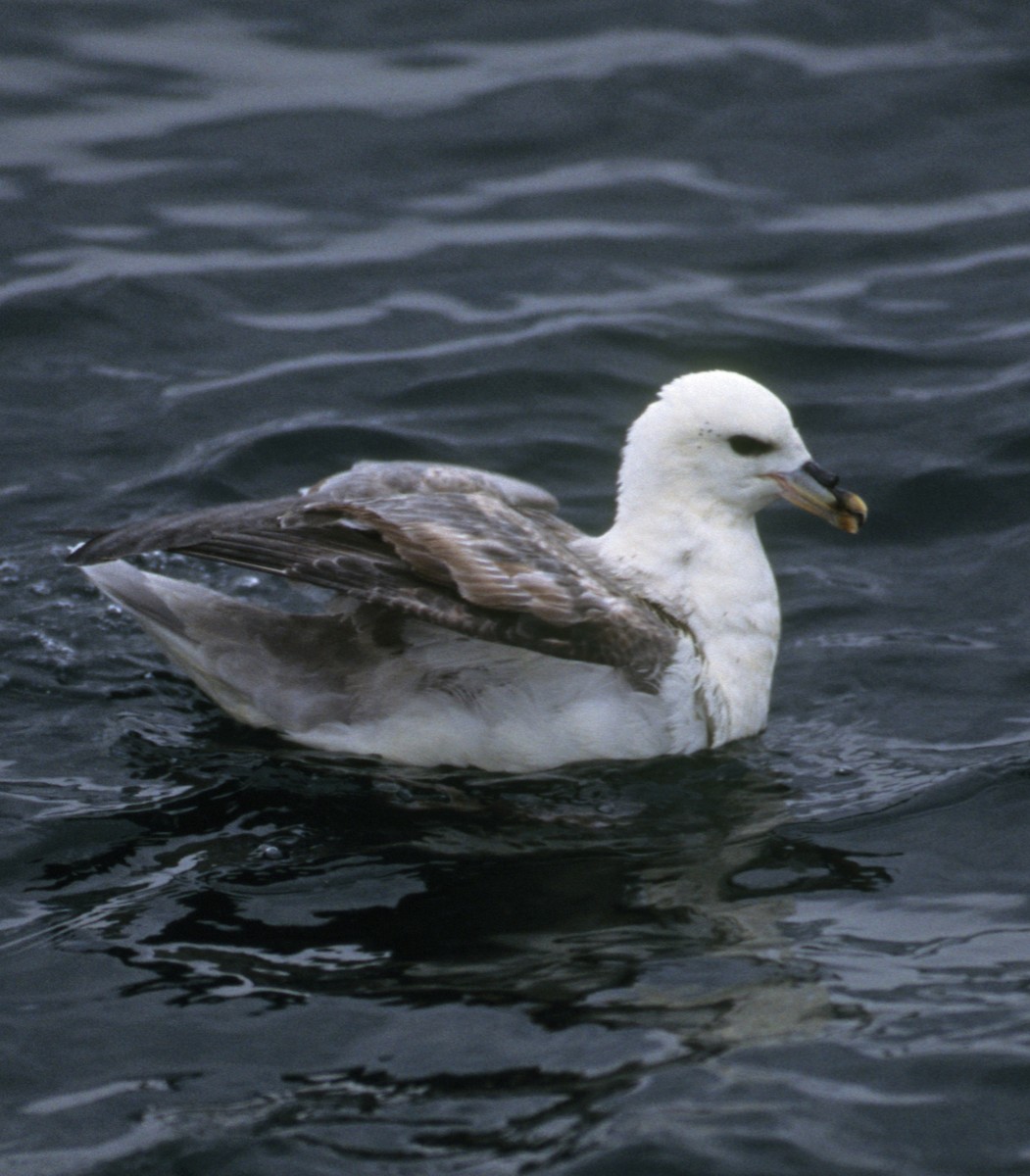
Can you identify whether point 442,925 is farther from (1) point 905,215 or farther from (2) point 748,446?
(1) point 905,215

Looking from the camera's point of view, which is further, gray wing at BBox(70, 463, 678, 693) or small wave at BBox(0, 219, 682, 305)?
small wave at BBox(0, 219, 682, 305)

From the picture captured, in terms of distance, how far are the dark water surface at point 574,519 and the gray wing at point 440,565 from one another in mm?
514

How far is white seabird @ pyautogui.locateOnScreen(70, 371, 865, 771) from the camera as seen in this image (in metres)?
5.60

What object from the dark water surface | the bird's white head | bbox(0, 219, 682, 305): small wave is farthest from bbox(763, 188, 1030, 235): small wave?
the bird's white head

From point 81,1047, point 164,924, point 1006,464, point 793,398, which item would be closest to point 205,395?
point 793,398

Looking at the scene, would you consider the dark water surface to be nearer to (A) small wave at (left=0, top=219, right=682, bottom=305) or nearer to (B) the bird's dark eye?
(A) small wave at (left=0, top=219, right=682, bottom=305)

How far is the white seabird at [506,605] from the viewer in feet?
18.4

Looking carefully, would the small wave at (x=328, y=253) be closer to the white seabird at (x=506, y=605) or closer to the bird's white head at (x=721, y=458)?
the white seabird at (x=506, y=605)

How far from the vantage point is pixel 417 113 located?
37.7 ft

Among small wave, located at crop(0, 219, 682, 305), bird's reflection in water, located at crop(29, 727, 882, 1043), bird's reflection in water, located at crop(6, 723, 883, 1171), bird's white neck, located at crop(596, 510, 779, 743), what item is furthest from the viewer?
small wave, located at crop(0, 219, 682, 305)

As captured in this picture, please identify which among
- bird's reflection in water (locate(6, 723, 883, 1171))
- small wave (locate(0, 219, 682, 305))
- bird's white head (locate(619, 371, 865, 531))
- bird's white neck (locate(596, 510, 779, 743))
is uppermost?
small wave (locate(0, 219, 682, 305))

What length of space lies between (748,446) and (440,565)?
1.20 m

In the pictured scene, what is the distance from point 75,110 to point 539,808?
6.89 m

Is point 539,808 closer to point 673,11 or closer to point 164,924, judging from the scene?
point 164,924
